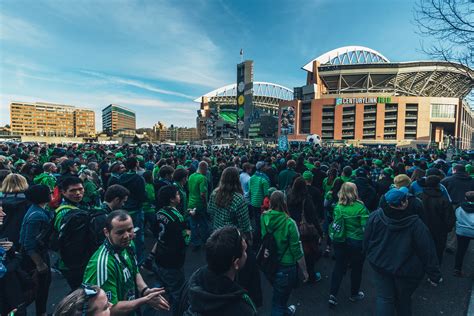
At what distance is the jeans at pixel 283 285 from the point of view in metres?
3.02

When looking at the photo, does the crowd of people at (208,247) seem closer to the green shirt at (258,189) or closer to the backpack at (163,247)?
the backpack at (163,247)

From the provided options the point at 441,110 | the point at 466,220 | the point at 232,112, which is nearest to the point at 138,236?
the point at 466,220

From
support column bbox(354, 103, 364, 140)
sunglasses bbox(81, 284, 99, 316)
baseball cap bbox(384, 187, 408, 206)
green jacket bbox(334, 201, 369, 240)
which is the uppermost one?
support column bbox(354, 103, 364, 140)

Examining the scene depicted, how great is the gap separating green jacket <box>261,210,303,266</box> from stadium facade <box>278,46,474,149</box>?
67.6m

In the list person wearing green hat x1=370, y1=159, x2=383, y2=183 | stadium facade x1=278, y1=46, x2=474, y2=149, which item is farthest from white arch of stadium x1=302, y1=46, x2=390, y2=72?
person wearing green hat x1=370, y1=159, x2=383, y2=183

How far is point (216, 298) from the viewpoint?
55.9 inches

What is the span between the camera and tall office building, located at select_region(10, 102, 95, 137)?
12031 centimetres

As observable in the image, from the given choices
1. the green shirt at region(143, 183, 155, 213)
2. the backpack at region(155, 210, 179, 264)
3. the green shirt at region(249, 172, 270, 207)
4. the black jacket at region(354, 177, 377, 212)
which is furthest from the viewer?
the green shirt at region(249, 172, 270, 207)

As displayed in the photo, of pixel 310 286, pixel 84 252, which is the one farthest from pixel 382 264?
pixel 84 252

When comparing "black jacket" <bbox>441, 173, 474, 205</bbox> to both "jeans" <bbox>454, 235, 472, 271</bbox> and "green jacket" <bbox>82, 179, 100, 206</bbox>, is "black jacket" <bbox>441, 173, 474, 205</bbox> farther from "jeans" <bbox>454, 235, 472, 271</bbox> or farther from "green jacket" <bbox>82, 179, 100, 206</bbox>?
"green jacket" <bbox>82, 179, 100, 206</bbox>

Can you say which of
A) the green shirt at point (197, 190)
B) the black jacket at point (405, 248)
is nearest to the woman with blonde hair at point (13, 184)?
the green shirt at point (197, 190)

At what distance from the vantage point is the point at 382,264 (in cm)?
288

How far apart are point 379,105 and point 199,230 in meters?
84.6

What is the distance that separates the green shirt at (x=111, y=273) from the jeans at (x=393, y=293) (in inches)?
111
